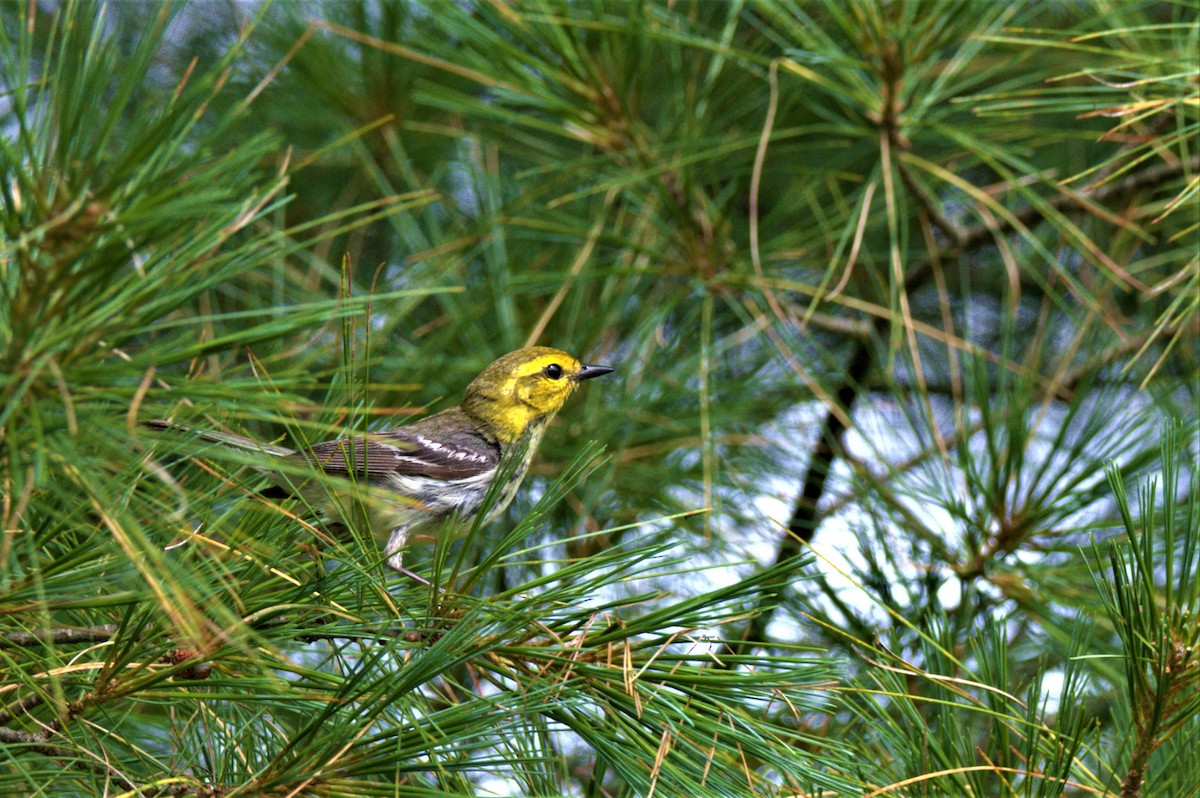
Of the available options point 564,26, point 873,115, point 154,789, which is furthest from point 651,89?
point 154,789

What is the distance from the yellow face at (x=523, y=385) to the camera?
312cm

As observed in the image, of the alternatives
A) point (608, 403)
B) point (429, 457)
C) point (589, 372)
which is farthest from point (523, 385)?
point (608, 403)

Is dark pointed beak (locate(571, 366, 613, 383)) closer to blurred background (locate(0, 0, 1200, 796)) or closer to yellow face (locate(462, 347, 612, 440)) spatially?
yellow face (locate(462, 347, 612, 440))

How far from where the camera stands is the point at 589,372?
3.16 meters

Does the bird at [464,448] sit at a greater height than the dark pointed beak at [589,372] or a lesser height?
lesser

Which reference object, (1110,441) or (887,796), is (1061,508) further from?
(887,796)

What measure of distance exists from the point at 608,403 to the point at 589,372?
44 cm

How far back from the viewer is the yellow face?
10.3 feet

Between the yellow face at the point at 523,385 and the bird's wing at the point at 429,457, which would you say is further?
the yellow face at the point at 523,385

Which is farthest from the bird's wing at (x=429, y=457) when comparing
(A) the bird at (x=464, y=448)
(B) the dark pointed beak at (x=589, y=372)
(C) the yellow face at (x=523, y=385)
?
(B) the dark pointed beak at (x=589, y=372)

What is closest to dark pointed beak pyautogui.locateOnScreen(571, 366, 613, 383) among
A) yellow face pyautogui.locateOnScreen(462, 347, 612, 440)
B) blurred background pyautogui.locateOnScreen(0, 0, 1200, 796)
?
yellow face pyautogui.locateOnScreen(462, 347, 612, 440)

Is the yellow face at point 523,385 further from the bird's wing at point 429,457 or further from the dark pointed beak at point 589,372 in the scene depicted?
the bird's wing at point 429,457

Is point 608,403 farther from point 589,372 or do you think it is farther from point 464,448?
point 464,448

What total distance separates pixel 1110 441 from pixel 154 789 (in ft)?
7.38
